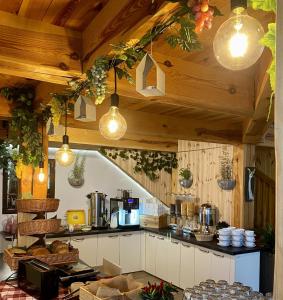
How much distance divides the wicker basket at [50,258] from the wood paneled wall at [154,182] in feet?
13.0

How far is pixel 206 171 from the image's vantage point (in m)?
5.54

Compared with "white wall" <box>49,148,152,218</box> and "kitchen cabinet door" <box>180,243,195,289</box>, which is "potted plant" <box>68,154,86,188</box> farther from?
"kitchen cabinet door" <box>180,243,195,289</box>

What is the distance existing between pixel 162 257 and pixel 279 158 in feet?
17.0

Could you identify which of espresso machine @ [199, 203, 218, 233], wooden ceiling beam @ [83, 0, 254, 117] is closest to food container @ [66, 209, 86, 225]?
espresso machine @ [199, 203, 218, 233]

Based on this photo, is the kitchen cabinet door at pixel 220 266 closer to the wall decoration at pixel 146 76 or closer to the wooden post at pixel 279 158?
the wall decoration at pixel 146 76

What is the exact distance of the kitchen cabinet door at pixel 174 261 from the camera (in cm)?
507

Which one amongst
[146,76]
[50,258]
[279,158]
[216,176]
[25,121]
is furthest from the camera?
[216,176]

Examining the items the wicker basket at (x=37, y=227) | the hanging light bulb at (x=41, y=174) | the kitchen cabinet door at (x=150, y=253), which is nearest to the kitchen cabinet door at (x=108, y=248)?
the kitchen cabinet door at (x=150, y=253)

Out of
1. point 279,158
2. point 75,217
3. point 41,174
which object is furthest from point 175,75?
point 75,217

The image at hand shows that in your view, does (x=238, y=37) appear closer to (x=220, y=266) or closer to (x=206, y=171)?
(x=220, y=266)

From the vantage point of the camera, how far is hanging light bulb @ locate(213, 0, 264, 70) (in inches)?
39.4

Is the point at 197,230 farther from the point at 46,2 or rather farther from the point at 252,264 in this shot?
the point at 46,2

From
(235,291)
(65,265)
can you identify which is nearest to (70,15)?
(235,291)

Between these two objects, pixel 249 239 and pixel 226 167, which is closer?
pixel 249 239
